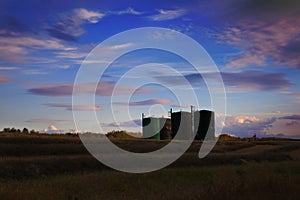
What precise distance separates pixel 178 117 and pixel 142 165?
193 feet

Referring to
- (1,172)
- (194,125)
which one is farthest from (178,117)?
(1,172)

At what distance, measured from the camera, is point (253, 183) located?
1495 centimetres

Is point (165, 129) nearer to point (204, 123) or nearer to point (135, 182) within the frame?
point (204, 123)

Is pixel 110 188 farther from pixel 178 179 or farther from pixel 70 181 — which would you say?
pixel 178 179

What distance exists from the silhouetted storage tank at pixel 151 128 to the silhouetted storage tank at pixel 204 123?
8.16 meters

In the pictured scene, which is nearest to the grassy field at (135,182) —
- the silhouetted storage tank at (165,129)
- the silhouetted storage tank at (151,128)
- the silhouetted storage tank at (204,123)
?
the silhouetted storage tank at (151,128)

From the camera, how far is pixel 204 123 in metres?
Result: 87.7

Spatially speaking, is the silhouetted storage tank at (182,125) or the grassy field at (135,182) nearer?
the grassy field at (135,182)

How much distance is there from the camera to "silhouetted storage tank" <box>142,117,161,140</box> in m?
86.4

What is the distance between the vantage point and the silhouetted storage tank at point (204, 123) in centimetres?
8669

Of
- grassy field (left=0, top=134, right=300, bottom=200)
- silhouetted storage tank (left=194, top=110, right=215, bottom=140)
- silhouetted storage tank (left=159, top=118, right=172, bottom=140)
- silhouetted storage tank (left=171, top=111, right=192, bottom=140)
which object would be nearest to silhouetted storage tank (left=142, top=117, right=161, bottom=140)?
silhouetted storage tank (left=159, top=118, right=172, bottom=140)

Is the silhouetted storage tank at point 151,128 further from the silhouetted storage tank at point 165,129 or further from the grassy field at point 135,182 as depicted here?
the grassy field at point 135,182

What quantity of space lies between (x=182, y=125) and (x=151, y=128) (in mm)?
6652

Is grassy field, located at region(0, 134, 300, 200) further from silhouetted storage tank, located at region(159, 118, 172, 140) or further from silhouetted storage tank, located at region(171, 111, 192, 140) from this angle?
silhouetted storage tank, located at region(159, 118, 172, 140)
